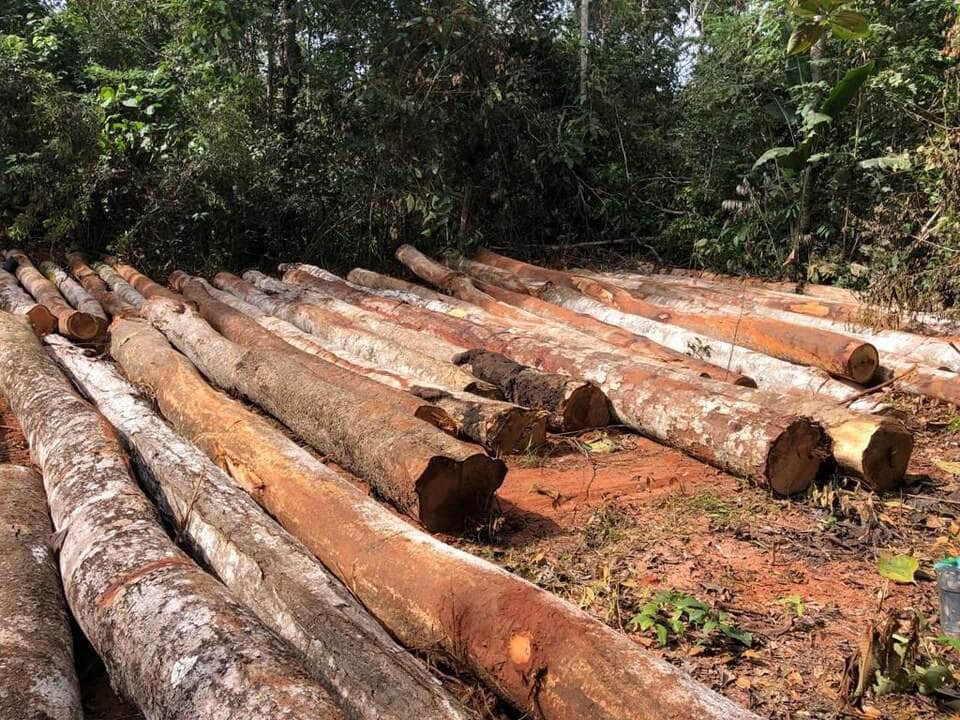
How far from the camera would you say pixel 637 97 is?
15.2m

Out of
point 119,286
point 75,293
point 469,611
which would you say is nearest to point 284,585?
point 469,611

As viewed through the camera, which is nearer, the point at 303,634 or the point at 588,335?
the point at 303,634

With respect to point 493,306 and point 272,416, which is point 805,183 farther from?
point 272,416

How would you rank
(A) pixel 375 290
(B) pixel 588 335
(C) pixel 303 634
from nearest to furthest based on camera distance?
(C) pixel 303 634 < (B) pixel 588 335 < (A) pixel 375 290

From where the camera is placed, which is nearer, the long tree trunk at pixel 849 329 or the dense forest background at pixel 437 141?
the long tree trunk at pixel 849 329

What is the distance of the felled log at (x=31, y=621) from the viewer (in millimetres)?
2365

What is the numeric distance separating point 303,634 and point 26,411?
3.21m

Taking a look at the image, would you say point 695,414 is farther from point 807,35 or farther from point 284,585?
point 284,585

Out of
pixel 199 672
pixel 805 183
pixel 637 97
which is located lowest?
pixel 199 672

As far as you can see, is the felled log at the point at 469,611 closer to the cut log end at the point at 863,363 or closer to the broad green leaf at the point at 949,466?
the broad green leaf at the point at 949,466

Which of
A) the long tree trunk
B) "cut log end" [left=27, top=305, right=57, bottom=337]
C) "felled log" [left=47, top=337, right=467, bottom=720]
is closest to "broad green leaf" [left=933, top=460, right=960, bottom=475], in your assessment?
the long tree trunk

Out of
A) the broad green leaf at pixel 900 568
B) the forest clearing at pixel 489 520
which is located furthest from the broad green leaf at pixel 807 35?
the broad green leaf at pixel 900 568

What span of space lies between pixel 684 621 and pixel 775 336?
4.16 metres

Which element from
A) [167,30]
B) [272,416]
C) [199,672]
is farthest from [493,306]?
[167,30]
